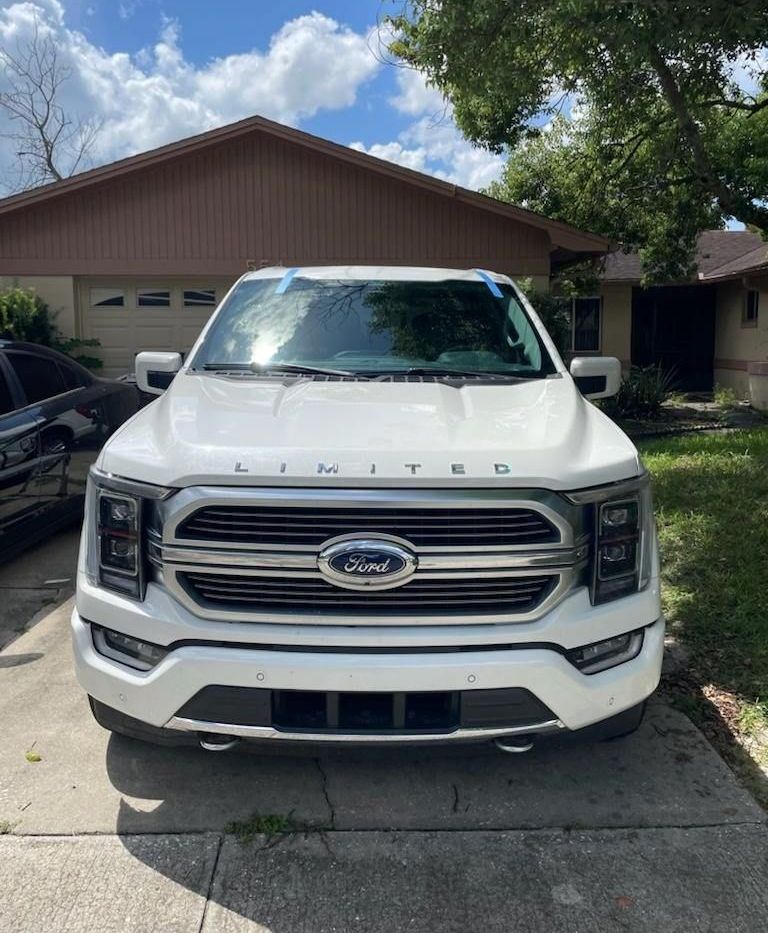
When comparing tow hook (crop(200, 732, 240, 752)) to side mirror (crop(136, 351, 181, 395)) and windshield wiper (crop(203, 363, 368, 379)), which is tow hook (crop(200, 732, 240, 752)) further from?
side mirror (crop(136, 351, 181, 395))

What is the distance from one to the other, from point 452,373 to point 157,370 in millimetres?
1520

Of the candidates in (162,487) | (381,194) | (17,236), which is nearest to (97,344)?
(17,236)

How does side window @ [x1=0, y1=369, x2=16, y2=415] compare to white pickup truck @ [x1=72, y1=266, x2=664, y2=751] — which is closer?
→ white pickup truck @ [x1=72, y1=266, x2=664, y2=751]

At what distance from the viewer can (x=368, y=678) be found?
2418 millimetres

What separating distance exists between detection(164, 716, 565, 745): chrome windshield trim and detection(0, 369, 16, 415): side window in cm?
344

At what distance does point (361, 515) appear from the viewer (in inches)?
96.7

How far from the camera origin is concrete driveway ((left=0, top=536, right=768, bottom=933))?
7.79ft

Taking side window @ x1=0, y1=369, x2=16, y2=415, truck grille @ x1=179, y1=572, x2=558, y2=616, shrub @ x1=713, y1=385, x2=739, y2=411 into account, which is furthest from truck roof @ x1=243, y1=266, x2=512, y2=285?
shrub @ x1=713, y1=385, x2=739, y2=411

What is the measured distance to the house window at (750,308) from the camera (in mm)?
16909

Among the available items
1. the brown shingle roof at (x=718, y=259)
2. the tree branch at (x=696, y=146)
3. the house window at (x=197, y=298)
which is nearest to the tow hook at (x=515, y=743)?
the tree branch at (x=696, y=146)

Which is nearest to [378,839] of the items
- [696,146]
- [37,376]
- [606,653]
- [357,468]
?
[606,653]

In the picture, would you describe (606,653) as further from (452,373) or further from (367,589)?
(452,373)

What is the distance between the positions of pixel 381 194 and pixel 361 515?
415 inches

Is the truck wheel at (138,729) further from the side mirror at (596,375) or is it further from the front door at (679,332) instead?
the front door at (679,332)
